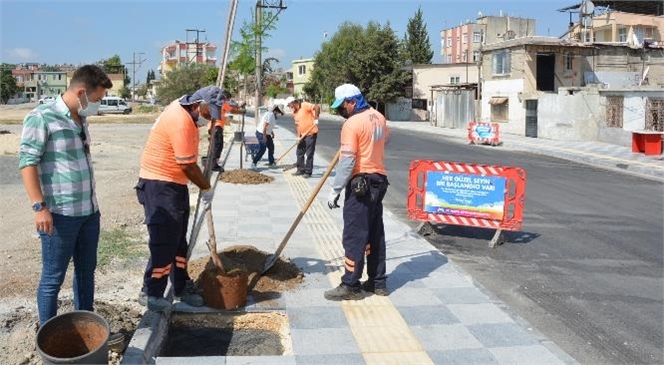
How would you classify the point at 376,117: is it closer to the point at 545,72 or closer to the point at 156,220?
the point at 156,220

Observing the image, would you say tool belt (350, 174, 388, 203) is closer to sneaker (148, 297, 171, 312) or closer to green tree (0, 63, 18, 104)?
sneaker (148, 297, 171, 312)

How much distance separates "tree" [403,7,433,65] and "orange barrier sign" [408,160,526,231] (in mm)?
65578

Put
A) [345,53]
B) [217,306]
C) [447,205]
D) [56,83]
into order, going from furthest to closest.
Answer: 1. [56,83]
2. [345,53]
3. [447,205]
4. [217,306]

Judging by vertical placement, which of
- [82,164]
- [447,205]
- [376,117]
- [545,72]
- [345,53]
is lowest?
[447,205]

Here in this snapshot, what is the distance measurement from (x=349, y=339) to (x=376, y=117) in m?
1.96

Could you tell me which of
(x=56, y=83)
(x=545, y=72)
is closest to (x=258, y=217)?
(x=545, y=72)

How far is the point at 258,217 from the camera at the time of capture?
907 cm

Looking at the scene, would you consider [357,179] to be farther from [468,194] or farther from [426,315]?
[468,194]

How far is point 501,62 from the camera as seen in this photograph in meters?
36.1

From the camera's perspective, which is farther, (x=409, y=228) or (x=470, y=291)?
(x=409, y=228)

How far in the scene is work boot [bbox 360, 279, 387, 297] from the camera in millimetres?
5512

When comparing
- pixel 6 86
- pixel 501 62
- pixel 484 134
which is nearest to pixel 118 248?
pixel 484 134

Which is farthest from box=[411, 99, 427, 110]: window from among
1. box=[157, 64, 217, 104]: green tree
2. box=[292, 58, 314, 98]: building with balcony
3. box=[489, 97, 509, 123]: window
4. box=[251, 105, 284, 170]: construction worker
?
box=[251, 105, 284, 170]: construction worker

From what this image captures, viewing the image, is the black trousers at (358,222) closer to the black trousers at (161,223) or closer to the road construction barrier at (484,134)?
the black trousers at (161,223)
